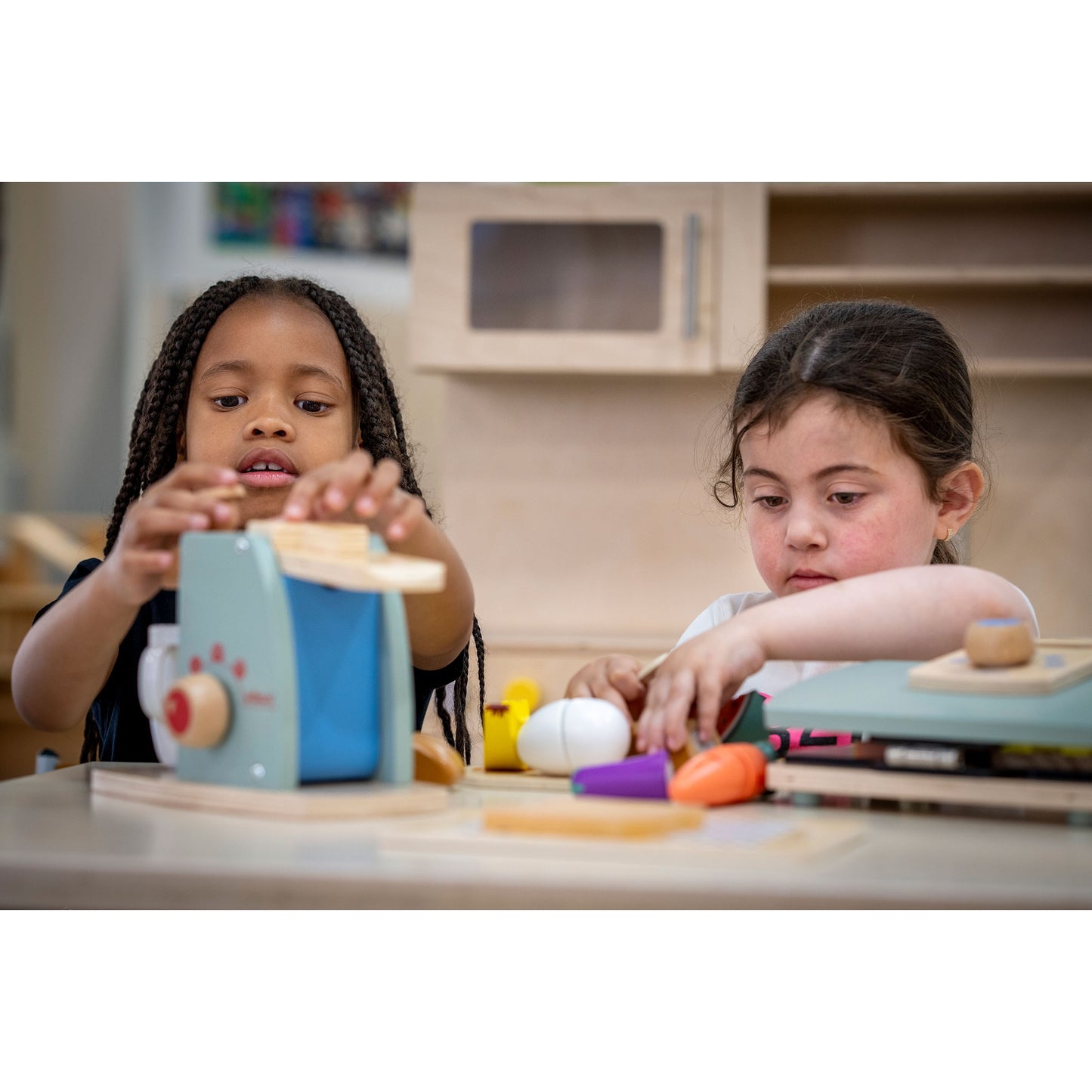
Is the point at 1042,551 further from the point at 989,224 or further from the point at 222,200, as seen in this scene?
the point at 222,200

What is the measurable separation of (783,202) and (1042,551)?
1.03m

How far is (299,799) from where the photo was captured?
2.23 feet

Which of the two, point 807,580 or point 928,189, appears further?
point 928,189

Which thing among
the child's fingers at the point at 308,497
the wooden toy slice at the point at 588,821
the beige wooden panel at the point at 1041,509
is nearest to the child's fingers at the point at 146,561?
the child's fingers at the point at 308,497

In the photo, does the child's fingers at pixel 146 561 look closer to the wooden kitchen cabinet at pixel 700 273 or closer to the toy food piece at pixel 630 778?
the toy food piece at pixel 630 778

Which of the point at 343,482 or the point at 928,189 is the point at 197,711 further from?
the point at 928,189

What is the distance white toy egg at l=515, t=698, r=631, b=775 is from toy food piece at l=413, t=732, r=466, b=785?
62 millimetres

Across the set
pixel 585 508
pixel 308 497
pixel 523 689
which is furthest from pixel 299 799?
pixel 585 508

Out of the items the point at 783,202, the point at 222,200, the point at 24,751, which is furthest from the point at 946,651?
the point at 222,200

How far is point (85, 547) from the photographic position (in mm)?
4176

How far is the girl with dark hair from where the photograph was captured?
0.93 m

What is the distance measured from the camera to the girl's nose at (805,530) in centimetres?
120

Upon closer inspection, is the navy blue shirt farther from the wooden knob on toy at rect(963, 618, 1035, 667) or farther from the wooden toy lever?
the wooden knob on toy at rect(963, 618, 1035, 667)

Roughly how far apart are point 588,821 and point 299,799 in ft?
0.55
